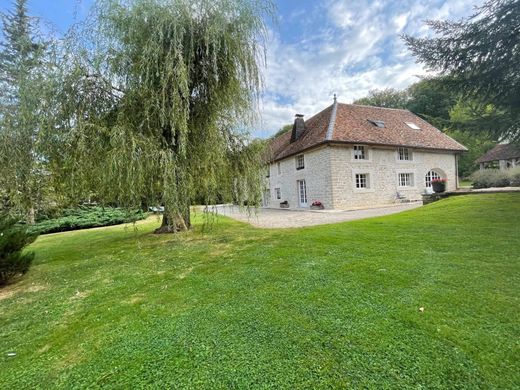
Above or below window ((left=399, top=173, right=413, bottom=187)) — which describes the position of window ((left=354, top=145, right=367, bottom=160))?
above

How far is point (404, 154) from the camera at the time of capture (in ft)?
53.9

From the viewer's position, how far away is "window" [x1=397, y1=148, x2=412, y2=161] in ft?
53.1

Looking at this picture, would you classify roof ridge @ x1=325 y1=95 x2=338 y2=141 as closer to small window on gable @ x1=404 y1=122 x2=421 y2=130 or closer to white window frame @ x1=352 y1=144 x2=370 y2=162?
white window frame @ x1=352 y1=144 x2=370 y2=162

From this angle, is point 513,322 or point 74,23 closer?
point 513,322

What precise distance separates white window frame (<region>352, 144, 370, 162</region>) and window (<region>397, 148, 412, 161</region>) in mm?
2484

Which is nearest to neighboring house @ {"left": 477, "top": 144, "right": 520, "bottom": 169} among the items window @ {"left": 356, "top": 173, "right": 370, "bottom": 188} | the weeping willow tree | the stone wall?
window @ {"left": 356, "top": 173, "right": 370, "bottom": 188}

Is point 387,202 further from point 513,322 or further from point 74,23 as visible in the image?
point 74,23

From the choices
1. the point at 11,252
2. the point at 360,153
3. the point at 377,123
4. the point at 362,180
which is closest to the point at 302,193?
the point at 362,180

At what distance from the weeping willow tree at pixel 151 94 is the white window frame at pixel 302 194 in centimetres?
1087

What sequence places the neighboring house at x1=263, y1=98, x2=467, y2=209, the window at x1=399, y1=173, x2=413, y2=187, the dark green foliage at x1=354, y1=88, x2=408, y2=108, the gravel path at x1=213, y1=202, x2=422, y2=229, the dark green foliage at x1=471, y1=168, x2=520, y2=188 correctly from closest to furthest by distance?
the gravel path at x1=213, y1=202, x2=422, y2=229, the neighboring house at x1=263, y1=98, x2=467, y2=209, the dark green foliage at x1=471, y1=168, x2=520, y2=188, the window at x1=399, y1=173, x2=413, y2=187, the dark green foliage at x1=354, y1=88, x2=408, y2=108

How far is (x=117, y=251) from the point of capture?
6496mm

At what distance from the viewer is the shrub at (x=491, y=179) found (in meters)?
16.7

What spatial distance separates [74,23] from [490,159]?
36.9 m

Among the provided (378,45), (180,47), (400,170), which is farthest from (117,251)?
(400,170)
